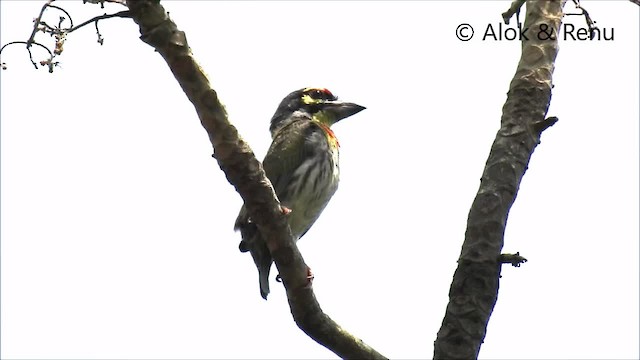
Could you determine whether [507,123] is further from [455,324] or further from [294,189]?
[294,189]

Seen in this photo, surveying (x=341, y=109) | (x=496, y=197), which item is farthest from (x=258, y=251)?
(x=341, y=109)

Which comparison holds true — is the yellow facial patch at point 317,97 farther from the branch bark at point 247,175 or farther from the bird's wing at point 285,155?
the branch bark at point 247,175

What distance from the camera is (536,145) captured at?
3.93m

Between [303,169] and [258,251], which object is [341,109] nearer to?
[303,169]

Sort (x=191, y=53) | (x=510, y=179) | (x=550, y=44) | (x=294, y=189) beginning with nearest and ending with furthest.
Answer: (x=191, y=53) < (x=510, y=179) < (x=550, y=44) < (x=294, y=189)

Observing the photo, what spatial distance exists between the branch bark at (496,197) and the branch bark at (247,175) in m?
0.34

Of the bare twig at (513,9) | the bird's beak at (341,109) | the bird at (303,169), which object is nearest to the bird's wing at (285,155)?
the bird at (303,169)

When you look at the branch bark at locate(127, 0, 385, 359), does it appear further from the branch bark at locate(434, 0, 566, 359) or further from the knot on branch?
the knot on branch

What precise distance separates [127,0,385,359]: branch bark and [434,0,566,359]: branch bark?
34 centimetres

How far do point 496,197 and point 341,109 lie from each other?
305 cm

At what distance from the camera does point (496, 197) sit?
3.78 metres

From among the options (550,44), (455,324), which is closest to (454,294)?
(455,324)

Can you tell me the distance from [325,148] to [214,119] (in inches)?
106

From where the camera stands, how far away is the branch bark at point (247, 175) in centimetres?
325
